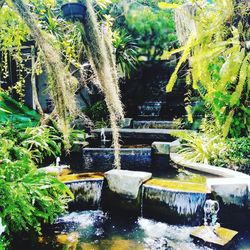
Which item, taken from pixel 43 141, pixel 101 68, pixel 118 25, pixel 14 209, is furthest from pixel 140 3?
pixel 14 209

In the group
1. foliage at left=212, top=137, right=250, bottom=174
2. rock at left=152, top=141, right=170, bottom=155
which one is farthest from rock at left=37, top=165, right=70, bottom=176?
foliage at left=212, top=137, right=250, bottom=174

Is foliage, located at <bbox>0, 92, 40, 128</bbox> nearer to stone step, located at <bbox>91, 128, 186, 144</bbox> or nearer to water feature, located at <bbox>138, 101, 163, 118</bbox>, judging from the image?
stone step, located at <bbox>91, 128, 186, 144</bbox>

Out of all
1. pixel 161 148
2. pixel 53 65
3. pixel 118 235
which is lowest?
pixel 118 235

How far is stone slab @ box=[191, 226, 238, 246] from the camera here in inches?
147

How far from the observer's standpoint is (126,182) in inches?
189

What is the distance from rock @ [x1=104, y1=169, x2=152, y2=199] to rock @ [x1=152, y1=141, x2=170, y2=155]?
2190 mm

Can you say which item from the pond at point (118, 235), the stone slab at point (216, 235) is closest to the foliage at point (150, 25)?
the pond at point (118, 235)

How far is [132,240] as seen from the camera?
3916 millimetres

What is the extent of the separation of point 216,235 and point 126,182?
1.52 meters

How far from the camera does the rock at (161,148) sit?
706 centimetres

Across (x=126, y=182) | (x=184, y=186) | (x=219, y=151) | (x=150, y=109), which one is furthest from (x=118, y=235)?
(x=150, y=109)

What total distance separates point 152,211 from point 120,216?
19.3 inches

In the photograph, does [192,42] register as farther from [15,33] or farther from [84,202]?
[84,202]

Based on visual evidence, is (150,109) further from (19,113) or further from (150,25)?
(19,113)
